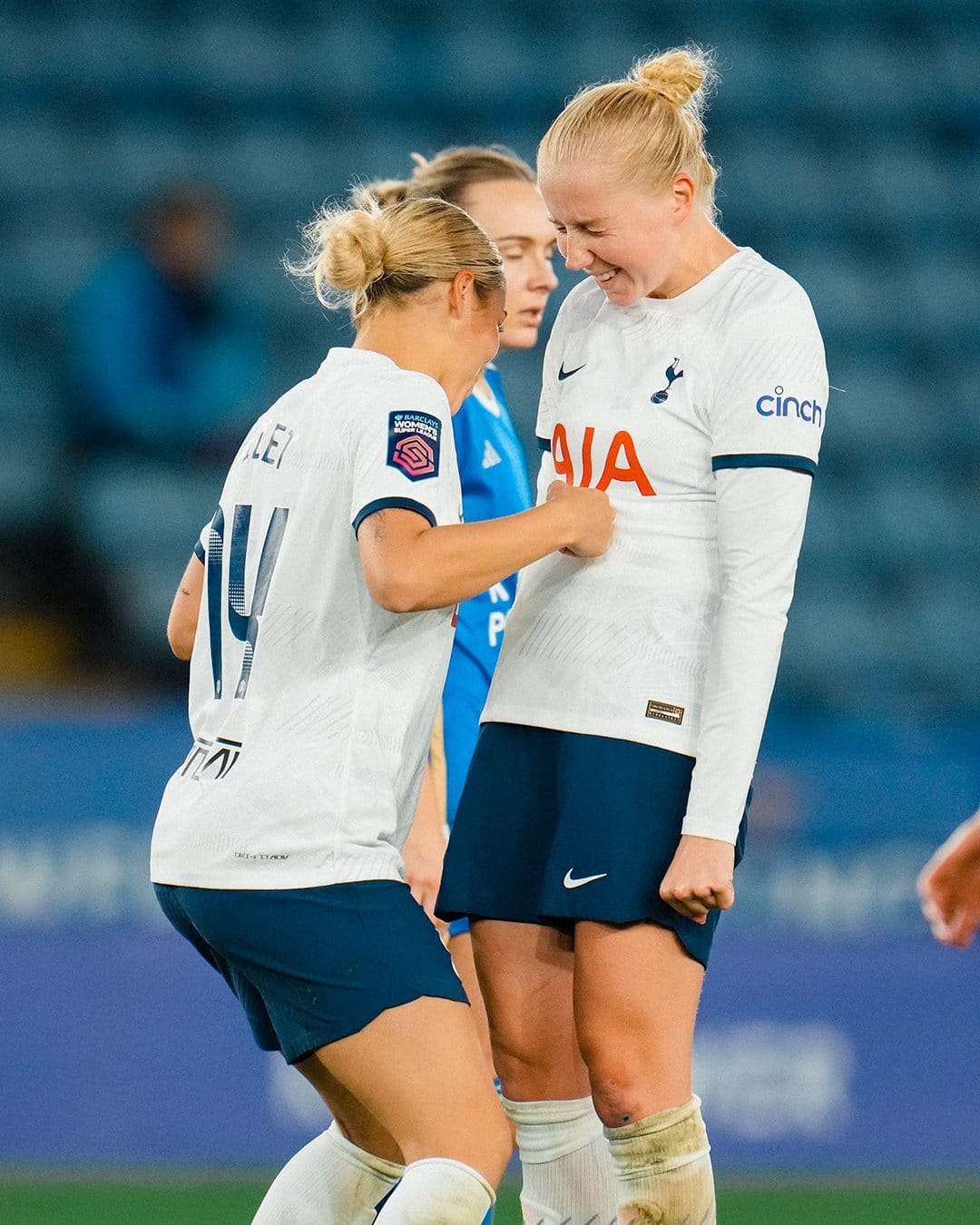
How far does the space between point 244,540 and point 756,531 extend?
0.63m

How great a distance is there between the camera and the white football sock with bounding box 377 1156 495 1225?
215 cm

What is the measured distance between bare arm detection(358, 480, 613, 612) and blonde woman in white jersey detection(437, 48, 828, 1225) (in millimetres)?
143

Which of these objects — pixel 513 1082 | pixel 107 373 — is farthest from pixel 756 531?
pixel 107 373

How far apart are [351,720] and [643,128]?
0.82 meters

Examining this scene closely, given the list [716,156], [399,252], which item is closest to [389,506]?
[399,252]

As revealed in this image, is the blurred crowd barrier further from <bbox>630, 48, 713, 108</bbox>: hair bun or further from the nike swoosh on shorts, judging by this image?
<bbox>630, 48, 713, 108</bbox>: hair bun

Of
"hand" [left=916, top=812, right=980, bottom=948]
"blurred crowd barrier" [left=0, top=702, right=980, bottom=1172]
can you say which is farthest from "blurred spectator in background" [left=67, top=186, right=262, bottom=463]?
"hand" [left=916, top=812, right=980, bottom=948]

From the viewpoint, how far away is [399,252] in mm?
2342

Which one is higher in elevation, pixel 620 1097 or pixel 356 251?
pixel 356 251

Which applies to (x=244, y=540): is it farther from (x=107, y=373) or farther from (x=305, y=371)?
(x=305, y=371)

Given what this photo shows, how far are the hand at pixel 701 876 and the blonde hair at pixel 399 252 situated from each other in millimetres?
755

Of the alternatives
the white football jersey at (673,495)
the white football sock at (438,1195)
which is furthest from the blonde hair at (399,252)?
the white football sock at (438,1195)

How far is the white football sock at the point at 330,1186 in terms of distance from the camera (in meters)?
2.43

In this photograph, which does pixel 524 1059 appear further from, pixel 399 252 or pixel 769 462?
pixel 399 252
